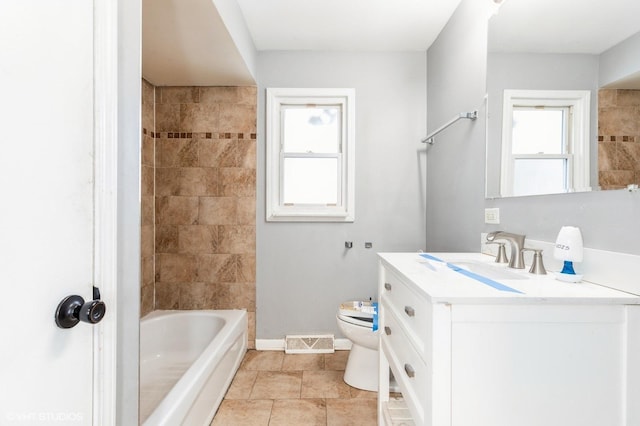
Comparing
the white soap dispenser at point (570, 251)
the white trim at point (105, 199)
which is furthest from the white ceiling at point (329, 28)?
the white trim at point (105, 199)

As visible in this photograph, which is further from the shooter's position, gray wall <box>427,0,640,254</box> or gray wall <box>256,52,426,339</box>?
gray wall <box>256,52,426,339</box>

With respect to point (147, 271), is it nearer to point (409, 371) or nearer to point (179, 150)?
point (179, 150)

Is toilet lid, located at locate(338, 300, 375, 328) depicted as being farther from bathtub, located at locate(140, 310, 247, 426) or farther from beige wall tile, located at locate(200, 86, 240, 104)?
beige wall tile, located at locate(200, 86, 240, 104)

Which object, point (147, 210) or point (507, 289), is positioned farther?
point (147, 210)

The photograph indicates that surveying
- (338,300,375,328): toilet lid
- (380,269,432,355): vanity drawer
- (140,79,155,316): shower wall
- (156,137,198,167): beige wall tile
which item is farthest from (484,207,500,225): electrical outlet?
(140,79,155,316): shower wall

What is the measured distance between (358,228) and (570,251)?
1536mm

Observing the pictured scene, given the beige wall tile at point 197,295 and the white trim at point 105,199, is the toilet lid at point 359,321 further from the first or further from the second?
the white trim at point 105,199

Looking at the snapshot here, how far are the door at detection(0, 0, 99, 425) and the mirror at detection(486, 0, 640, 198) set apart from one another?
1.48m

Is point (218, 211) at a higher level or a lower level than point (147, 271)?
higher

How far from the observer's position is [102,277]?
0.72 metres

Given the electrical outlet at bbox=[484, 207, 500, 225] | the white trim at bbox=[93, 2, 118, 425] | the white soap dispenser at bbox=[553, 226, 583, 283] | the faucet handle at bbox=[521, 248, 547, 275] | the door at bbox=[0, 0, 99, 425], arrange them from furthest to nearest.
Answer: the electrical outlet at bbox=[484, 207, 500, 225] < the faucet handle at bbox=[521, 248, 547, 275] < the white soap dispenser at bbox=[553, 226, 583, 283] < the white trim at bbox=[93, 2, 118, 425] < the door at bbox=[0, 0, 99, 425]

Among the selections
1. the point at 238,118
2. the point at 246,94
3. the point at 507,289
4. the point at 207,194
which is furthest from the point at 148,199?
the point at 507,289

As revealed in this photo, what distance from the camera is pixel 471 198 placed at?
177 cm

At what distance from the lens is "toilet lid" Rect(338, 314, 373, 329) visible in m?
1.87
